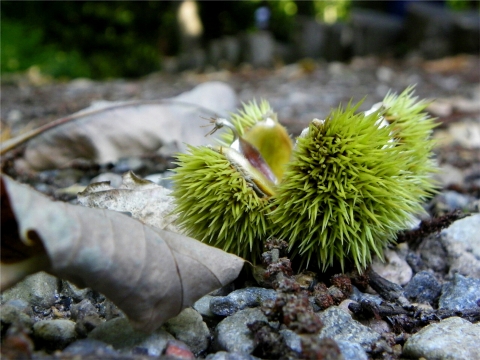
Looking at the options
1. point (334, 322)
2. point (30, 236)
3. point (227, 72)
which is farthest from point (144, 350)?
point (227, 72)

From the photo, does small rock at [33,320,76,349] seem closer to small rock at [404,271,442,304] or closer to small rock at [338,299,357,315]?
small rock at [338,299,357,315]

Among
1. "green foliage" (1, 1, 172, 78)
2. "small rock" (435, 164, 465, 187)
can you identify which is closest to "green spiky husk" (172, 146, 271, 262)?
"small rock" (435, 164, 465, 187)

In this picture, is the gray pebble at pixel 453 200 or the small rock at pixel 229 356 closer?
the small rock at pixel 229 356

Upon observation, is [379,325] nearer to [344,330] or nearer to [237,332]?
[344,330]

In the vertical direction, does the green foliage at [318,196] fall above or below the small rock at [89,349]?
above

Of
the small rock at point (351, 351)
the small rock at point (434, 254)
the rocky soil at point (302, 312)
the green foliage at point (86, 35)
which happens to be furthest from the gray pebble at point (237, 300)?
the green foliage at point (86, 35)

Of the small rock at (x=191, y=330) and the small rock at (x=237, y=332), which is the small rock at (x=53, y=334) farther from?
the small rock at (x=237, y=332)
